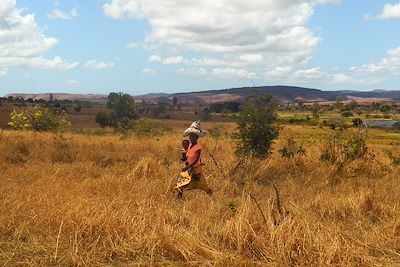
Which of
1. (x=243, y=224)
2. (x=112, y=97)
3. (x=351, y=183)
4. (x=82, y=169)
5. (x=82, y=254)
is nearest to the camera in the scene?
(x=82, y=254)

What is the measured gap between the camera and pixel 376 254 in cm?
480

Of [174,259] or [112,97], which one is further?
[112,97]

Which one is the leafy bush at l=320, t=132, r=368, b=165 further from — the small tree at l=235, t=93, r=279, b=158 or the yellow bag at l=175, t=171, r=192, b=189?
the yellow bag at l=175, t=171, r=192, b=189

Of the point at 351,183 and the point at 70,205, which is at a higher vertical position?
the point at 70,205

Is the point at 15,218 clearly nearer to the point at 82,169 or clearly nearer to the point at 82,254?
the point at 82,254

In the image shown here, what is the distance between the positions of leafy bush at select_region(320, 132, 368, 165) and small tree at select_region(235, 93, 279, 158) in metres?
1.58

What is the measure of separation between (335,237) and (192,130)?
4828mm

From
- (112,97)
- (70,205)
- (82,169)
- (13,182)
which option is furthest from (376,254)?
(112,97)

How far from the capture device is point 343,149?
43.5 ft

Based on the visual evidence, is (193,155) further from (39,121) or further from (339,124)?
(39,121)

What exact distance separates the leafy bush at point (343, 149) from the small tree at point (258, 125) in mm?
1584

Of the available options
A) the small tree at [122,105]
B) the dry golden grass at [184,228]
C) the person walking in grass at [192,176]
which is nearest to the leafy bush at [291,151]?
the dry golden grass at [184,228]

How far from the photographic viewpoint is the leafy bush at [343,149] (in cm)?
1291

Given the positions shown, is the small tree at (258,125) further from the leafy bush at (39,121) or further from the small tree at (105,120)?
the small tree at (105,120)
